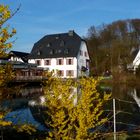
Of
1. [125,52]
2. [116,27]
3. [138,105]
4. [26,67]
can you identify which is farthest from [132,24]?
[138,105]

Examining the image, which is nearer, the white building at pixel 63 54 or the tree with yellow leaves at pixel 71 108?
the tree with yellow leaves at pixel 71 108

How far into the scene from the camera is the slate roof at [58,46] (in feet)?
218

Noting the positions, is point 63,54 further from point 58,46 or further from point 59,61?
point 58,46

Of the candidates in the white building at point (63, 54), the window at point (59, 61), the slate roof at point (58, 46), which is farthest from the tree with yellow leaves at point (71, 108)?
the window at point (59, 61)

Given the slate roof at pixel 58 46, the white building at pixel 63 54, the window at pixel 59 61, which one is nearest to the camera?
the white building at pixel 63 54

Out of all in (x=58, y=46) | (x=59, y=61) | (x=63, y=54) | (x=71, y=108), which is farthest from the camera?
(x=58, y=46)

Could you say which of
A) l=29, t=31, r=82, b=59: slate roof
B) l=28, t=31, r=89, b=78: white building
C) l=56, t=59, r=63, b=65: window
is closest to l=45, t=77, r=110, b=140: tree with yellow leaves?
l=28, t=31, r=89, b=78: white building

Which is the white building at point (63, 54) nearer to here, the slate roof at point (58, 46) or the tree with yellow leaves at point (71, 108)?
the slate roof at point (58, 46)

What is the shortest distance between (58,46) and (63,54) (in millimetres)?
2253

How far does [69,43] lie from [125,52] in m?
10.7

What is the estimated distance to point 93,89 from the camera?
8.00m

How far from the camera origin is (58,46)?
68000mm

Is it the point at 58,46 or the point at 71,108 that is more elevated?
the point at 58,46

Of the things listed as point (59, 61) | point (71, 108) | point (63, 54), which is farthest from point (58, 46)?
point (71, 108)
